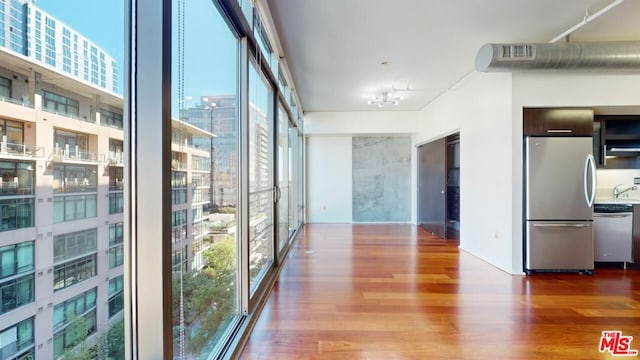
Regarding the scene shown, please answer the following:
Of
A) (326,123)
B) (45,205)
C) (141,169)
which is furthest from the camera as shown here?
(326,123)

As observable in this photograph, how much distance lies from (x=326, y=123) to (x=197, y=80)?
599 centimetres

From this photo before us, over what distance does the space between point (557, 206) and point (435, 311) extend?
2.37 m

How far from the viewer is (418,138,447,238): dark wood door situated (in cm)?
609

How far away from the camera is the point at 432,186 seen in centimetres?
661

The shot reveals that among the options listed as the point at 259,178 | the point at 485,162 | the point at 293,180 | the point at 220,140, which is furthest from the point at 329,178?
the point at 220,140

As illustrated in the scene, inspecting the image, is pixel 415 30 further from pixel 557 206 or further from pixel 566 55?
pixel 557 206

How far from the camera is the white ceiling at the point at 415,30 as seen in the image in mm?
2926

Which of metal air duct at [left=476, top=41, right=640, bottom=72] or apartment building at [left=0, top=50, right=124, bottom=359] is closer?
apartment building at [left=0, top=50, right=124, bottom=359]

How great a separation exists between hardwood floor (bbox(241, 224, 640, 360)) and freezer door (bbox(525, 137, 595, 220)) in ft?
2.63

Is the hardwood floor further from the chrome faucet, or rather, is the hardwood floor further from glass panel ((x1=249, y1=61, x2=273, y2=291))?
the chrome faucet

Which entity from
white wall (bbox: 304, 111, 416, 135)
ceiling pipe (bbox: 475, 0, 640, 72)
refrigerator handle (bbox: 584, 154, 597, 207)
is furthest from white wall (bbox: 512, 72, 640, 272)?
white wall (bbox: 304, 111, 416, 135)

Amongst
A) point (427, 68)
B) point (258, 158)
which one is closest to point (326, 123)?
point (427, 68)

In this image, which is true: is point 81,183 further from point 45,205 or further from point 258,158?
point 258,158

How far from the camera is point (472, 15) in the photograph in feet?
10.1
